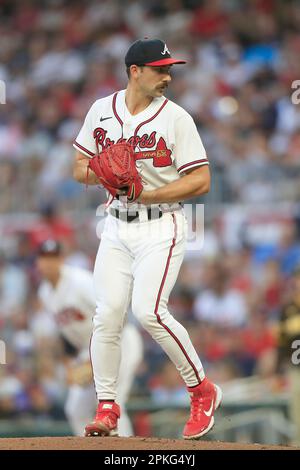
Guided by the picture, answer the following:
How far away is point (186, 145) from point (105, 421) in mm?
1623

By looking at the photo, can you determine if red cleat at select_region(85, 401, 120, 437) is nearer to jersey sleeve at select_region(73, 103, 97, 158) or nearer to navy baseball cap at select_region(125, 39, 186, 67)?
jersey sleeve at select_region(73, 103, 97, 158)

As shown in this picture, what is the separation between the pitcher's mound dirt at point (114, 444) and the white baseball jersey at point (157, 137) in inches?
55.1

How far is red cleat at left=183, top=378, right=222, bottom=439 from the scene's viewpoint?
602cm

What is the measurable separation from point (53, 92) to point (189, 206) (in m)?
4.48

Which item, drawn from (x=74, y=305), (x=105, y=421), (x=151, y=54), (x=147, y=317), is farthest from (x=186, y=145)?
(x=74, y=305)

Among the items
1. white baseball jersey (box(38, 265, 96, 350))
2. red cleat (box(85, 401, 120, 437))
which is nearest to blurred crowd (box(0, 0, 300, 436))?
white baseball jersey (box(38, 265, 96, 350))

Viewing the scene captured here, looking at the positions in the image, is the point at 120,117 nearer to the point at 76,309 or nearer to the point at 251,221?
the point at 76,309

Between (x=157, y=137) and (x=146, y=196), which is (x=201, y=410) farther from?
(x=157, y=137)

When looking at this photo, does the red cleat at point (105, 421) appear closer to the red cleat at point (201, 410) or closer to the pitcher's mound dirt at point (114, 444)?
the pitcher's mound dirt at point (114, 444)

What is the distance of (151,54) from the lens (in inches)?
231

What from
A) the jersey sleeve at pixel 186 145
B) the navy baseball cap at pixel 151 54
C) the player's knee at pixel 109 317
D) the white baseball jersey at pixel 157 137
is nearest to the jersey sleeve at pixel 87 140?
the white baseball jersey at pixel 157 137

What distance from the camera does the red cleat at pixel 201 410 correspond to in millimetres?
6020

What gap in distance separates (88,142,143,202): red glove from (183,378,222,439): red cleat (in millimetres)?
1167
